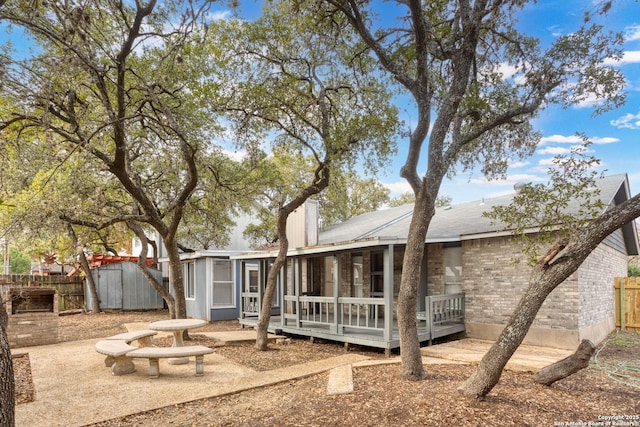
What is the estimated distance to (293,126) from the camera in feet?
35.1

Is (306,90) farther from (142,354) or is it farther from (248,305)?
(248,305)

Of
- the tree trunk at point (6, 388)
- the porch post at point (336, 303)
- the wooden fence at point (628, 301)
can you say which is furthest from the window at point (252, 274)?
the wooden fence at point (628, 301)

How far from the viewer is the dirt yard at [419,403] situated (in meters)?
4.84

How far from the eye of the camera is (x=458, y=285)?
11203 millimetres

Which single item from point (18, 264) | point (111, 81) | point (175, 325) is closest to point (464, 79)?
point (111, 81)

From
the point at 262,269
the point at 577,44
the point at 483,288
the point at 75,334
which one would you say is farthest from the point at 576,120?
the point at 75,334

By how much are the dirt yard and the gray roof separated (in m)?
3.42

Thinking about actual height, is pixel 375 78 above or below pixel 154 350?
above

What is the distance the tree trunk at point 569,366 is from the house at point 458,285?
2.67 metres

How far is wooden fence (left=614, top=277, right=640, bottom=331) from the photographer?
13117mm

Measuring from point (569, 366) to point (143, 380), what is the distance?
22.9ft

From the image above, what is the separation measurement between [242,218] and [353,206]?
1065 cm

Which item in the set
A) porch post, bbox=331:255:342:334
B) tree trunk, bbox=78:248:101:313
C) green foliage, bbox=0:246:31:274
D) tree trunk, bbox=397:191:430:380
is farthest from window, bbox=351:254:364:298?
green foliage, bbox=0:246:31:274

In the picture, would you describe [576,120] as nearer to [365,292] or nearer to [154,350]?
[365,292]
